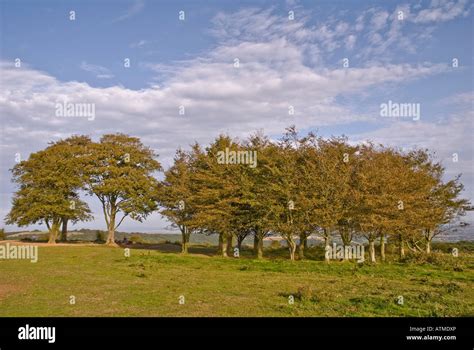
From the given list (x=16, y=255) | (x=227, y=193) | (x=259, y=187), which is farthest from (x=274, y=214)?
(x=16, y=255)

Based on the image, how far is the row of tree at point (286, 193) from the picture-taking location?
38.4 metres

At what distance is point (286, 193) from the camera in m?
39.5

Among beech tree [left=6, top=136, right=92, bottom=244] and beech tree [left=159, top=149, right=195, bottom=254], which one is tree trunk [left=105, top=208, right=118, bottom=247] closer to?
beech tree [left=6, top=136, right=92, bottom=244]

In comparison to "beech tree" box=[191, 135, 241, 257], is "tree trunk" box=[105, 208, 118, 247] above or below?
below

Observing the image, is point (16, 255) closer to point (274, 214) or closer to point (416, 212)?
point (274, 214)

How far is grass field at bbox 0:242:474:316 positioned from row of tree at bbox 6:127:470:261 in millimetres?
7531

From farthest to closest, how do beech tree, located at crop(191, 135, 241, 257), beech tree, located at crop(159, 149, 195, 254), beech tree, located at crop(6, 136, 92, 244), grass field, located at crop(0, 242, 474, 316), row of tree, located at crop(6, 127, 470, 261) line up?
beech tree, located at crop(6, 136, 92, 244) → beech tree, located at crop(159, 149, 195, 254) → beech tree, located at crop(191, 135, 241, 257) → row of tree, located at crop(6, 127, 470, 261) → grass field, located at crop(0, 242, 474, 316)

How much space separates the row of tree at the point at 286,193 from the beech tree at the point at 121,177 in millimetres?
240

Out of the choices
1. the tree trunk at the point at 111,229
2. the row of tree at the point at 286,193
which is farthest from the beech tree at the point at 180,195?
the tree trunk at the point at 111,229

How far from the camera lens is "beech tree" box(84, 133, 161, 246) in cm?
6134

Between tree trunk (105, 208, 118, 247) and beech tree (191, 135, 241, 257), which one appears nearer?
beech tree (191, 135, 241, 257)

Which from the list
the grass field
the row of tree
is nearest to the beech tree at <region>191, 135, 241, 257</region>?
the row of tree
